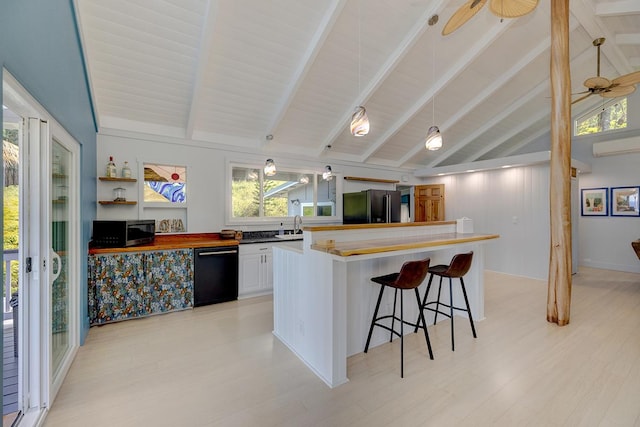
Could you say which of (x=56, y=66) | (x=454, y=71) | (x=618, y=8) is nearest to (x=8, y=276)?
(x=56, y=66)

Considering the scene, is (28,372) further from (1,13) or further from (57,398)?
(1,13)

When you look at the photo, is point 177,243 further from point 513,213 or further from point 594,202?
point 594,202

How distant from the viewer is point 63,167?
2381mm

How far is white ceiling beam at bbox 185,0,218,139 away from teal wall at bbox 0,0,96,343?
1040 mm

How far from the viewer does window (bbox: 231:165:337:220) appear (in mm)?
4848

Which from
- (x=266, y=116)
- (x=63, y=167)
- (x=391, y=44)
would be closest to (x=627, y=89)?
(x=391, y=44)

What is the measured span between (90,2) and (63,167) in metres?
1.58

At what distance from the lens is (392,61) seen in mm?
3771

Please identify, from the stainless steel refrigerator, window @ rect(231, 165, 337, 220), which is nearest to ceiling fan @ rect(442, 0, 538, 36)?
window @ rect(231, 165, 337, 220)

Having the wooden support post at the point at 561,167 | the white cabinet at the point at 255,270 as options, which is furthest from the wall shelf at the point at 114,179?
the wooden support post at the point at 561,167

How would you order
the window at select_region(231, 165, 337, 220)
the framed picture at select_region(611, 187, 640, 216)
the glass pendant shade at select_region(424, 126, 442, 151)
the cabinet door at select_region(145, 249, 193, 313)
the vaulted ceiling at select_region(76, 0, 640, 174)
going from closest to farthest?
the vaulted ceiling at select_region(76, 0, 640, 174) < the glass pendant shade at select_region(424, 126, 442, 151) < the cabinet door at select_region(145, 249, 193, 313) < the window at select_region(231, 165, 337, 220) < the framed picture at select_region(611, 187, 640, 216)

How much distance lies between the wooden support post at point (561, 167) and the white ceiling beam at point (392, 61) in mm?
1444

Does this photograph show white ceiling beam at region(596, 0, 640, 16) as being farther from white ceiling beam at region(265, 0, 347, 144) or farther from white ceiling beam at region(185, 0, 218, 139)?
white ceiling beam at region(185, 0, 218, 139)

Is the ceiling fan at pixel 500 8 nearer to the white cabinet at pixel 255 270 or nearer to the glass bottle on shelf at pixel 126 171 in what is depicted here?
the white cabinet at pixel 255 270
